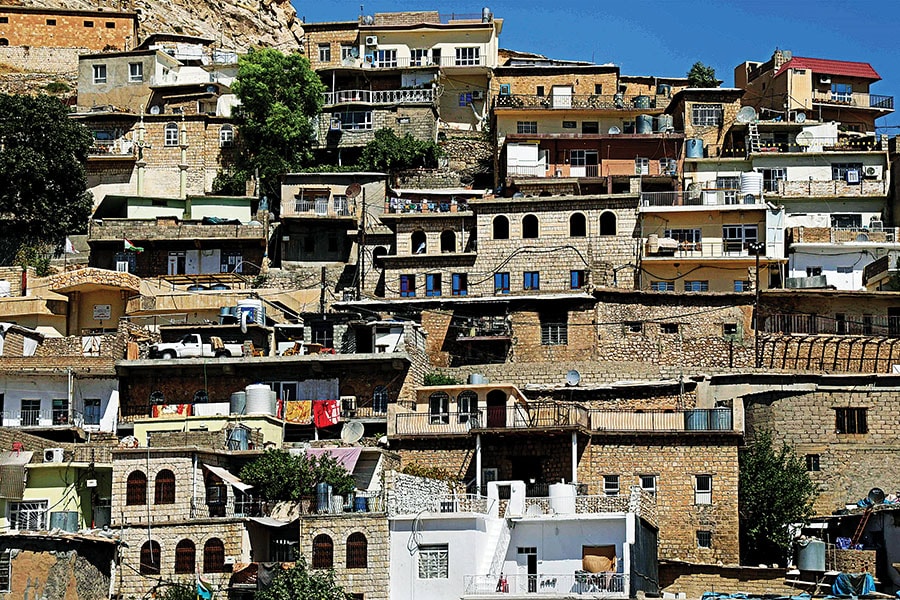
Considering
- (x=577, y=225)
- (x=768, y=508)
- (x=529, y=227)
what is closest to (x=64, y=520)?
(x=768, y=508)

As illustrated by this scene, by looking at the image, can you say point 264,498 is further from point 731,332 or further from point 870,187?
point 870,187

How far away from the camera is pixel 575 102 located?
256 ft

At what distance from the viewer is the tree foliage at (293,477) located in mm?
45094

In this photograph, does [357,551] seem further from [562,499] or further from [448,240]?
[448,240]

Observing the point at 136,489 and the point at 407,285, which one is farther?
the point at 407,285

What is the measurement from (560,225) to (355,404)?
507 inches

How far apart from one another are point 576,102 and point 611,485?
1314 inches

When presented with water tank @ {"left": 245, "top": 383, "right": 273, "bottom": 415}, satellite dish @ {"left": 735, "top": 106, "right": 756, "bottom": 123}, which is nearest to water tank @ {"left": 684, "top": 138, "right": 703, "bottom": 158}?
satellite dish @ {"left": 735, "top": 106, "right": 756, "bottom": 123}

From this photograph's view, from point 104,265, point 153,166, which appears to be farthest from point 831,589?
point 153,166

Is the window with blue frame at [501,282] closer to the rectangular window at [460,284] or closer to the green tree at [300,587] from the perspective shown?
the rectangular window at [460,284]

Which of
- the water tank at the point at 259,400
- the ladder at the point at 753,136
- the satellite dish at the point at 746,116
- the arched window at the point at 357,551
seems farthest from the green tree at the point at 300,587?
the satellite dish at the point at 746,116

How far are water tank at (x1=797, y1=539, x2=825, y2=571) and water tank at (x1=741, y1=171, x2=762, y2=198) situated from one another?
1019 inches

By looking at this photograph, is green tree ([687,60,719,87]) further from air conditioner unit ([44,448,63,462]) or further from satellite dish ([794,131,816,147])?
air conditioner unit ([44,448,63,462])

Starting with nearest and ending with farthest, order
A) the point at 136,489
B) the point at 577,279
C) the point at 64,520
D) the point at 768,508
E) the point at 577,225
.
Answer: the point at 136,489
the point at 64,520
the point at 768,508
the point at 577,279
the point at 577,225
